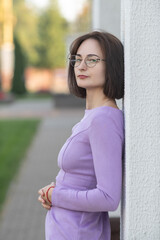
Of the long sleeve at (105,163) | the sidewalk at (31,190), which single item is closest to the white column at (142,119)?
the long sleeve at (105,163)

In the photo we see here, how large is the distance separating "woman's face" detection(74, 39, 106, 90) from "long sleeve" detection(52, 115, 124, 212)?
0.18 metres

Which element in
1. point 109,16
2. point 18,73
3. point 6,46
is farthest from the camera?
point 6,46

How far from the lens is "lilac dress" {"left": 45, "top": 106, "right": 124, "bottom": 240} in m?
1.83

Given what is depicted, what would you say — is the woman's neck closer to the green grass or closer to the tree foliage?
the green grass

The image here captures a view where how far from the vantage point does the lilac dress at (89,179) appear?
1832 mm

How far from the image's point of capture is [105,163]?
71.7 inches

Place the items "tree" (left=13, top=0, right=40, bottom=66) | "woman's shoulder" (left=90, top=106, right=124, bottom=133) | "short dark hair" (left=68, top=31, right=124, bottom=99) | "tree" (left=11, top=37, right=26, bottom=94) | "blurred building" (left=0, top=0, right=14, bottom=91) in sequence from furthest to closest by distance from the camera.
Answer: "tree" (left=13, top=0, right=40, bottom=66)
"blurred building" (left=0, top=0, right=14, bottom=91)
"tree" (left=11, top=37, right=26, bottom=94)
"short dark hair" (left=68, top=31, right=124, bottom=99)
"woman's shoulder" (left=90, top=106, right=124, bottom=133)

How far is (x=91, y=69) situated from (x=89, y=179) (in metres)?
0.43

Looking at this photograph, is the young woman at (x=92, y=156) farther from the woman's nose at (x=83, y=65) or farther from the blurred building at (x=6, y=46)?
the blurred building at (x=6, y=46)

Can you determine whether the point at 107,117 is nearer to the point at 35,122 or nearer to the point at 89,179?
the point at 89,179

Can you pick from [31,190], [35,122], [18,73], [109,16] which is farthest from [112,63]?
[18,73]

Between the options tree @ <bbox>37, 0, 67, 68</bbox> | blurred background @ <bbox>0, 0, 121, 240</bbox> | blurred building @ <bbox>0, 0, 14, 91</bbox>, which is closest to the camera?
blurred background @ <bbox>0, 0, 121, 240</bbox>

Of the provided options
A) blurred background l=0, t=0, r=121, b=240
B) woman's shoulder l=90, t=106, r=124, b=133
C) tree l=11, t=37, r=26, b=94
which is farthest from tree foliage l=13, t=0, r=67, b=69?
woman's shoulder l=90, t=106, r=124, b=133

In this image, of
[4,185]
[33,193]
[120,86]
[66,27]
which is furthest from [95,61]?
[66,27]
